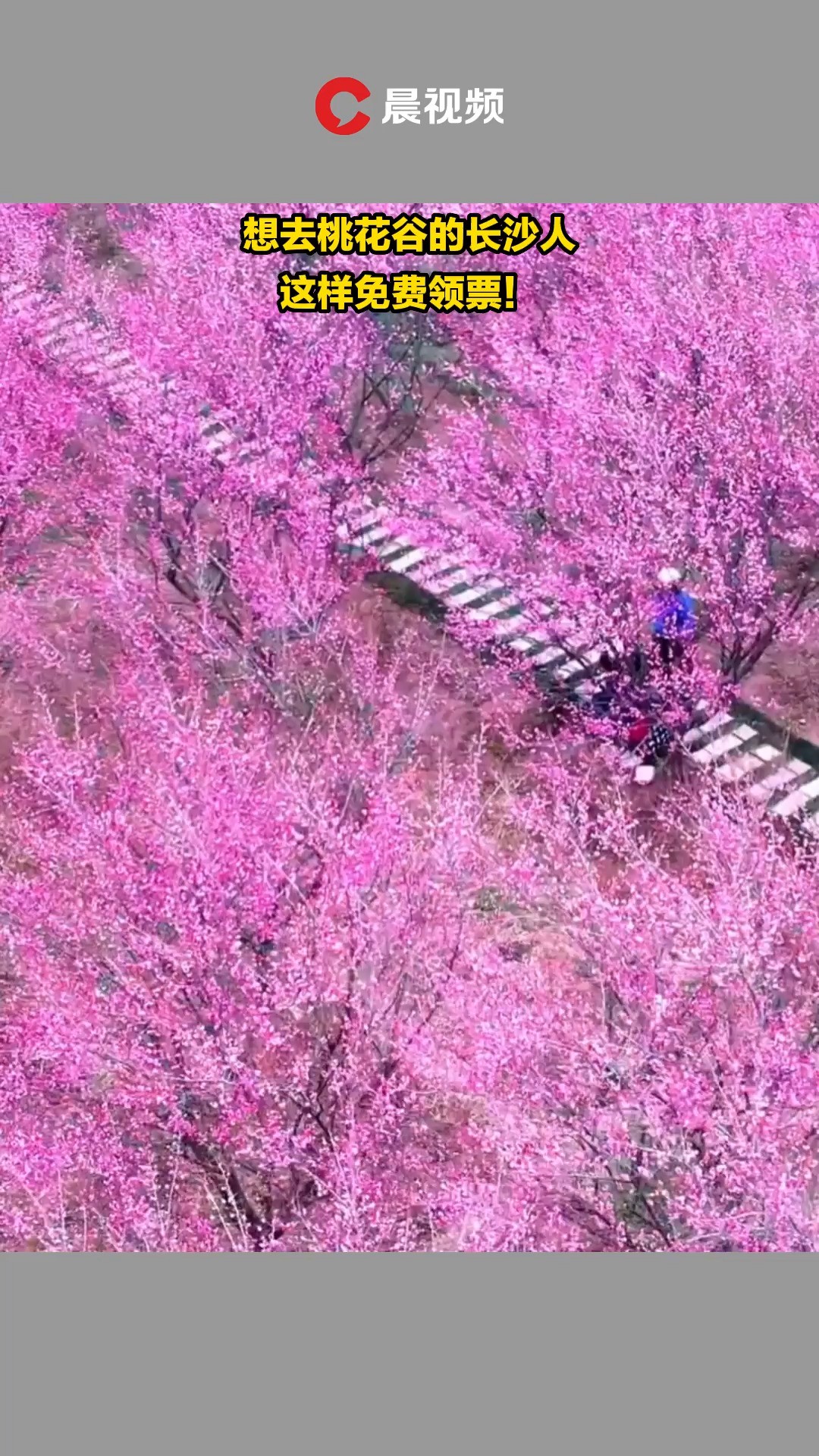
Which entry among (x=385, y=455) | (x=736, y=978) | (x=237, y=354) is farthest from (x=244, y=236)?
(x=736, y=978)

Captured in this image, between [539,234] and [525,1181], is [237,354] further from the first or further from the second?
[525,1181]
